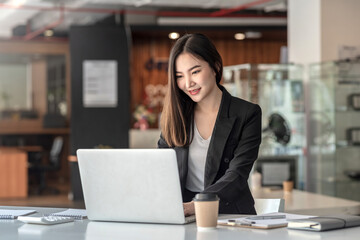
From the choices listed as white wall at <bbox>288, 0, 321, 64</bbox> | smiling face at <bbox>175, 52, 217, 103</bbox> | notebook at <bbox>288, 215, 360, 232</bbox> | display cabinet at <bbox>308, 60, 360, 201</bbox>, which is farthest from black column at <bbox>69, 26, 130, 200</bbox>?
notebook at <bbox>288, 215, 360, 232</bbox>

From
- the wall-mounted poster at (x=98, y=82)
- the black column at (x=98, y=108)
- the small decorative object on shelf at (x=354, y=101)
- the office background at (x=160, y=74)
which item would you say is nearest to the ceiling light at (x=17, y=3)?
the office background at (x=160, y=74)

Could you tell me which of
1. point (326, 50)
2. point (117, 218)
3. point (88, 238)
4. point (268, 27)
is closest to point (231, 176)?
point (117, 218)

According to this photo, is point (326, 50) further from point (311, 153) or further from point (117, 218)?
point (117, 218)

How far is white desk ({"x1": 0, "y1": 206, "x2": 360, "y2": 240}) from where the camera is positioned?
2151 millimetres

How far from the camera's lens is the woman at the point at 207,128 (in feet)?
9.39

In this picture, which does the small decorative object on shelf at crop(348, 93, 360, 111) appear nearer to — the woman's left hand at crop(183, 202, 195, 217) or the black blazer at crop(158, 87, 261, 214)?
the black blazer at crop(158, 87, 261, 214)

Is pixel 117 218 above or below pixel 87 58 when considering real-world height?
below

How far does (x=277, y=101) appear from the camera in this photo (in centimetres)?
736

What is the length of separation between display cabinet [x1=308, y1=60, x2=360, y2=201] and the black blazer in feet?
A: 14.1

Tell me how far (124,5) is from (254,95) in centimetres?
570

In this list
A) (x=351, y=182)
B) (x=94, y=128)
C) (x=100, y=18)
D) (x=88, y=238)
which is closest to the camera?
(x=88, y=238)

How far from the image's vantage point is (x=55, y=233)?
90.9 inches

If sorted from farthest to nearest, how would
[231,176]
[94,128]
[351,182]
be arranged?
[94,128], [351,182], [231,176]

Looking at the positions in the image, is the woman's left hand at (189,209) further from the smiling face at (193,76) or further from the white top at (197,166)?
the smiling face at (193,76)
